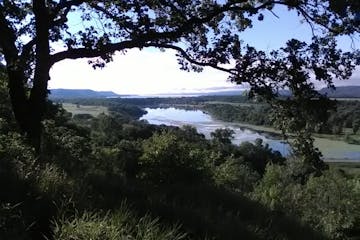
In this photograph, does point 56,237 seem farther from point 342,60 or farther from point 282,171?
point 282,171

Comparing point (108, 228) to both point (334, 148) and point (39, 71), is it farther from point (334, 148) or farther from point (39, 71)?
point (334, 148)

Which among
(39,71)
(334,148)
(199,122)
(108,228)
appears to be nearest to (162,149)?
(39,71)

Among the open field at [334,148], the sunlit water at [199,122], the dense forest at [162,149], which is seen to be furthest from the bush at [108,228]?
the sunlit water at [199,122]

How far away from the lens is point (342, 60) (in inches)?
444

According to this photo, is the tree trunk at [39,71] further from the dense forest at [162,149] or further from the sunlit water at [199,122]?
the sunlit water at [199,122]

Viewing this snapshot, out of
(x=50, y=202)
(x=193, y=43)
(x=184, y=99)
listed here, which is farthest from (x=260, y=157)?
(x=50, y=202)

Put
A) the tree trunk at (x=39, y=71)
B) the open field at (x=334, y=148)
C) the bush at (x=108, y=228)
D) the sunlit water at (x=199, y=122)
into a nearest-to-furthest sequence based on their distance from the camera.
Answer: the bush at (x=108, y=228) → the tree trunk at (x=39, y=71) → the open field at (x=334, y=148) → the sunlit water at (x=199, y=122)

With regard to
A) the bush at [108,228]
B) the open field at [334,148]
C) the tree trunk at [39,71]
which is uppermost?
the tree trunk at [39,71]

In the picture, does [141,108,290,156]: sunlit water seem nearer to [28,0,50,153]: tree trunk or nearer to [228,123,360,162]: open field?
[228,123,360,162]: open field

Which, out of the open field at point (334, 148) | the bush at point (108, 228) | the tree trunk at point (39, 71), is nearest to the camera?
the bush at point (108, 228)

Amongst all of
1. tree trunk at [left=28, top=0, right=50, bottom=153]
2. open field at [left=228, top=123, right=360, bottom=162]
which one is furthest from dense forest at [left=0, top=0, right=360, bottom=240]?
open field at [left=228, top=123, right=360, bottom=162]

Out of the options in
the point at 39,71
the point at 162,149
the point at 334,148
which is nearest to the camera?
the point at 39,71

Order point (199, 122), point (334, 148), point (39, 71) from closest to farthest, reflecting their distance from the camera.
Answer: point (39, 71) → point (334, 148) → point (199, 122)

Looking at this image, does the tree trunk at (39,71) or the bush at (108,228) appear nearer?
the bush at (108,228)
